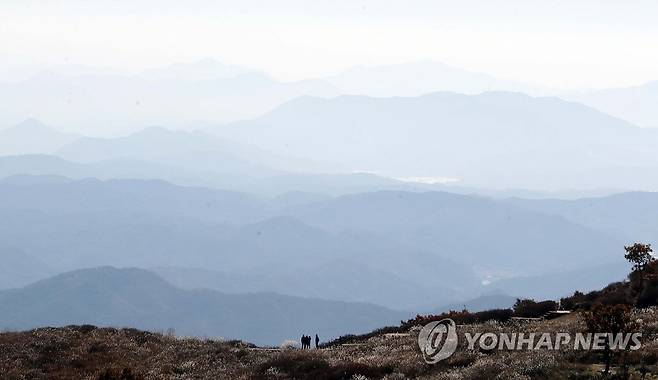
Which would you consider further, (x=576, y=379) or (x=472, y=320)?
(x=472, y=320)

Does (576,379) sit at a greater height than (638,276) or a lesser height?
lesser

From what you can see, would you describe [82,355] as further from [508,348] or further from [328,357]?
[508,348]

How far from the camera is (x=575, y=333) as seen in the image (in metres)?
24.5

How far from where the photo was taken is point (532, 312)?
106 ft

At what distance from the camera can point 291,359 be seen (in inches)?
1038

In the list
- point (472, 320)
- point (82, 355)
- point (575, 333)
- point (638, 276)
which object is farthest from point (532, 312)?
point (82, 355)

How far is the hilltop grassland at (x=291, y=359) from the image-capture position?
68.0 feet

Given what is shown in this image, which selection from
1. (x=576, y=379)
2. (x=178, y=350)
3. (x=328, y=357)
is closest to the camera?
(x=576, y=379)

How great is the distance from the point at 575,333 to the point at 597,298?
8.29 m

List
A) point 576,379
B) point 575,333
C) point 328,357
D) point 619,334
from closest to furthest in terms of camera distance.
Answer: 1. point 576,379
2. point 619,334
3. point 575,333
4. point 328,357

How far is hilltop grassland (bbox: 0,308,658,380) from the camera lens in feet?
68.0

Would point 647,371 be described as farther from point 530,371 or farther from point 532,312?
point 532,312

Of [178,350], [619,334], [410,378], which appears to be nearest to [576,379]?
[619,334]

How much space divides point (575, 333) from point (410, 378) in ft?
19.8
